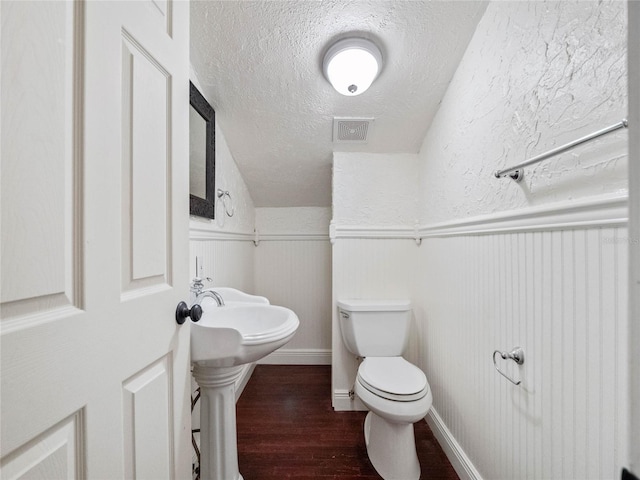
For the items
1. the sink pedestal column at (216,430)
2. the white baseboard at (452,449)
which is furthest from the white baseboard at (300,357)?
the sink pedestal column at (216,430)

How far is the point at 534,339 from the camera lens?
32.5 inches

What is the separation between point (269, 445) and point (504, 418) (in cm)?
116

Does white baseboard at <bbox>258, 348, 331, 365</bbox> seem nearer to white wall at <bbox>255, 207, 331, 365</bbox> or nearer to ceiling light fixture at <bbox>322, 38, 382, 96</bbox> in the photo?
white wall at <bbox>255, 207, 331, 365</bbox>

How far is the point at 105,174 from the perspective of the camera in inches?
18.9

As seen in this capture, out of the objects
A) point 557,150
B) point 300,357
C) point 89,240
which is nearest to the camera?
point 89,240

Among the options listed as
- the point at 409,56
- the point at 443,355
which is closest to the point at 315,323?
the point at 443,355

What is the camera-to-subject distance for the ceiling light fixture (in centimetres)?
120

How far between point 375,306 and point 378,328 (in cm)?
14

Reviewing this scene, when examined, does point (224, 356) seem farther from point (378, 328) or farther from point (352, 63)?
point (352, 63)

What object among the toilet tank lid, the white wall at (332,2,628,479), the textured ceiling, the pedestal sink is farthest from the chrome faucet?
the white wall at (332,2,628,479)

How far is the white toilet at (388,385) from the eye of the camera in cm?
119

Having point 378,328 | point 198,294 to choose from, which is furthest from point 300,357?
point 198,294

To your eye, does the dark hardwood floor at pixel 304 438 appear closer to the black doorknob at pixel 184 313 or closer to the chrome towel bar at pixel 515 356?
the chrome towel bar at pixel 515 356

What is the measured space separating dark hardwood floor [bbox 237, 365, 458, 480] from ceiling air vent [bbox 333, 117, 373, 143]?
5.90 ft
